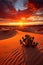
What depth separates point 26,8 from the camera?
52.2ft

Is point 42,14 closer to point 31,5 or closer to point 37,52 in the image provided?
point 31,5

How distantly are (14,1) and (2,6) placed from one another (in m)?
1.69

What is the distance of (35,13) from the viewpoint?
14.8m

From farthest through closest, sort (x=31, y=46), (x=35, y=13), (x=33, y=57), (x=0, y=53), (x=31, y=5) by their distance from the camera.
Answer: (x=31, y=5), (x=35, y=13), (x=31, y=46), (x=0, y=53), (x=33, y=57)

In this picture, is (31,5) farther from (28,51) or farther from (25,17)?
(28,51)

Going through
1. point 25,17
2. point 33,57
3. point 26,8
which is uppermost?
point 26,8

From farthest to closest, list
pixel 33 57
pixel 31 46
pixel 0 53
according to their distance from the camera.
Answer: pixel 31 46
pixel 0 53
pixel 33 57

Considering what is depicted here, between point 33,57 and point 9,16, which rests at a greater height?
point 9,16

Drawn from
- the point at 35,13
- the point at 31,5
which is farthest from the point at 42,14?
the point at 31,5

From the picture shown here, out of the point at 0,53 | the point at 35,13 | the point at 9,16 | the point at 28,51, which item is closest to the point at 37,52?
the point at 28,51

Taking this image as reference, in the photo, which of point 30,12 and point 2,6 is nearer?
point 30,12

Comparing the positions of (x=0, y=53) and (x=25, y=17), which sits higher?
(x=25, y=17)

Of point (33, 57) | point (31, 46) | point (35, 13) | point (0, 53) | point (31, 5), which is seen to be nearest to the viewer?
point (33, 57)

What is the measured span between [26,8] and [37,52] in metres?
11.7
